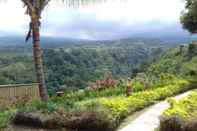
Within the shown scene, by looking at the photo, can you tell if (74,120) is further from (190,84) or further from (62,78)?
(62,78)

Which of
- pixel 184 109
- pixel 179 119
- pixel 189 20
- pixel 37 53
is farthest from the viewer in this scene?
pixel 189 20

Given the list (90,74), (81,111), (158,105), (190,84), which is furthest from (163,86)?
(90,74)

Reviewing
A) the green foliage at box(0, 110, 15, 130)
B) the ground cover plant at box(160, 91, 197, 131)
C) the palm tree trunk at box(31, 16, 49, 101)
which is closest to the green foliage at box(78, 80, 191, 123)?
the palm tree trunk at box(31, 16, 49, 101)

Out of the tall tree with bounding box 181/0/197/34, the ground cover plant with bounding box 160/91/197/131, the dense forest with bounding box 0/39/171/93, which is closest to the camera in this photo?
the ground cover plant with bounding box 160/91/197/131

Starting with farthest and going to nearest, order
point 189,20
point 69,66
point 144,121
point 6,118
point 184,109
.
→ 1. point 69,66
2. point 189,20
3. point 144,121
4. point 6,118
5. point 184,109

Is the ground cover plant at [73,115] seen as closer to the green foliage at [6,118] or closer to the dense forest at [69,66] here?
the green foliage at [6,118]

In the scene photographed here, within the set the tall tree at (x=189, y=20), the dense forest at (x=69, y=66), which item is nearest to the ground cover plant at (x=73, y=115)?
the dense forest at (x=69, y=66)

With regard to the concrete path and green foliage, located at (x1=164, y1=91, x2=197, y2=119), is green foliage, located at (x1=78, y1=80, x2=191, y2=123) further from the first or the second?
green foliage, located at (x1=164, y1=91, x2=197, y2=119)

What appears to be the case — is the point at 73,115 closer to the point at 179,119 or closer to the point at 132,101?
the point at 179,119

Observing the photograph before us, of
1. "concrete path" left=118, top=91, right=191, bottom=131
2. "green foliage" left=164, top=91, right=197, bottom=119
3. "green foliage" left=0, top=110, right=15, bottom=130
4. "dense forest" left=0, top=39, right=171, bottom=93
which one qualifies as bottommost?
"dense forest" left=0, top=39, right=171, bottom=93

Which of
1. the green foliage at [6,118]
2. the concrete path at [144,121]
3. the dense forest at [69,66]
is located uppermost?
the green foliage at [6,118]

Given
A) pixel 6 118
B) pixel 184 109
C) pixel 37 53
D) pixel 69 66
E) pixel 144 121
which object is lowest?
pixel 69 66

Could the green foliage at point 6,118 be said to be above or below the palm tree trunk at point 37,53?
below

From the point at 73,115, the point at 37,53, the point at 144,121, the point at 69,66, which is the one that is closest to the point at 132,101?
the point at 144,121
